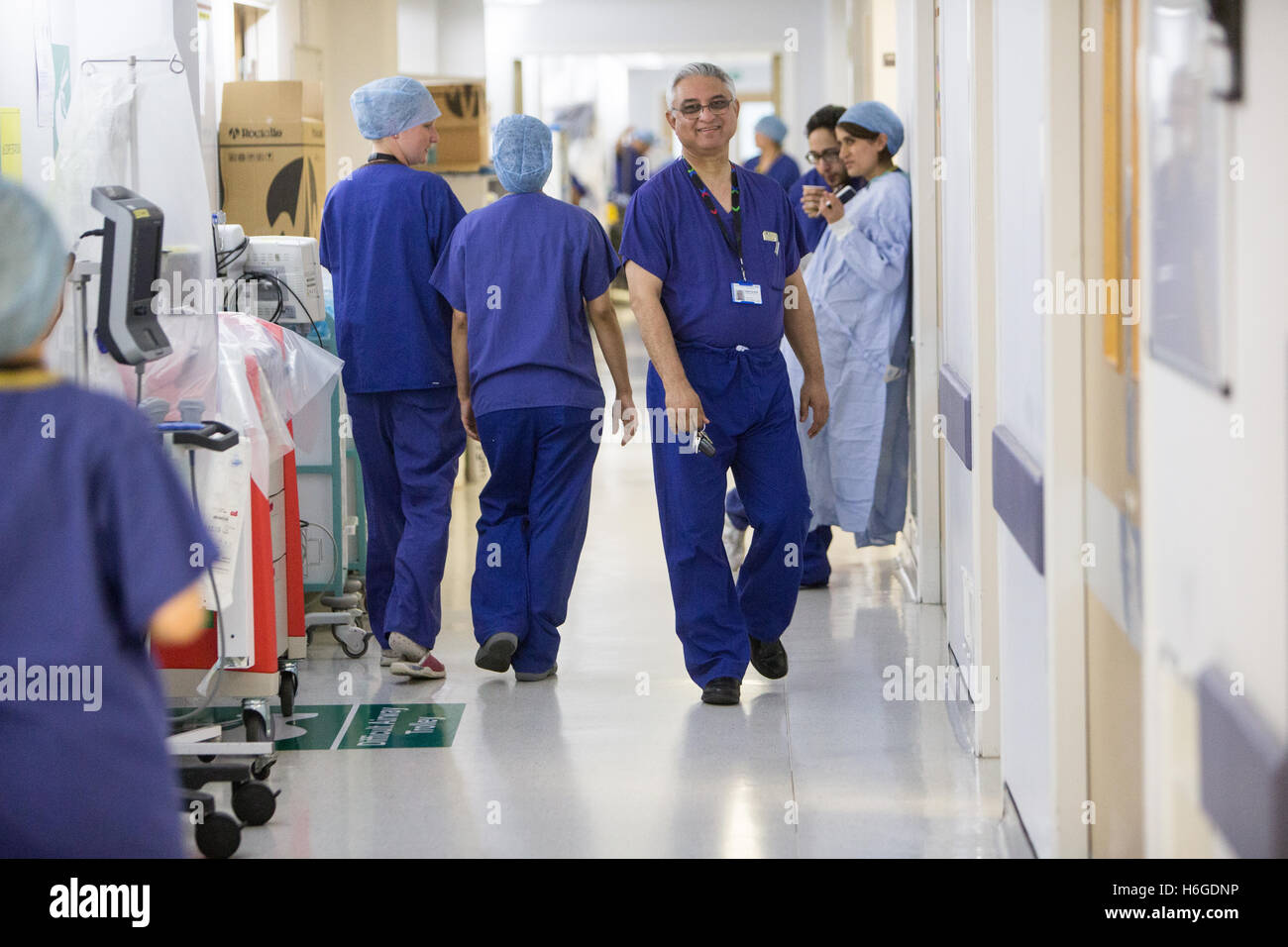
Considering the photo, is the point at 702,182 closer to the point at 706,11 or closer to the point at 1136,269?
the point at 1136,269

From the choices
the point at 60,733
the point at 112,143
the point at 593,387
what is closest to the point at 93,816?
the point at 60,733

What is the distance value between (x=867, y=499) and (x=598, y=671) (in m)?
1.24

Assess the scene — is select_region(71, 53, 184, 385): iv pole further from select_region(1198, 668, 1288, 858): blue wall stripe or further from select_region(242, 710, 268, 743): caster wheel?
select_region(1198, 668, 1288, 858): blue wall stripe

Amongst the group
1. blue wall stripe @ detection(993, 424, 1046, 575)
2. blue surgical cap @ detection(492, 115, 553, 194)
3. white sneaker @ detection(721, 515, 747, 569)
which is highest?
blue surgical cap @ detection(492, 115, 553, 194)

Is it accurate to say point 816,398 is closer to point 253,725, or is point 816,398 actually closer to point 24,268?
point 253,725

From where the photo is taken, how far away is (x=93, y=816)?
1.63 meters

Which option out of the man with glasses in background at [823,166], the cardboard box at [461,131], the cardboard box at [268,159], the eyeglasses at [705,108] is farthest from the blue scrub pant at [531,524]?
the cardboard box at [461,131]

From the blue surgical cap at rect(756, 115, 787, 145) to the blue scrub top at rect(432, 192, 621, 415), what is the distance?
4887 millimetres

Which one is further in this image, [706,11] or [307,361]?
[706,11]

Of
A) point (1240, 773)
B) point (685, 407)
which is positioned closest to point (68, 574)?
point (1240, 773)

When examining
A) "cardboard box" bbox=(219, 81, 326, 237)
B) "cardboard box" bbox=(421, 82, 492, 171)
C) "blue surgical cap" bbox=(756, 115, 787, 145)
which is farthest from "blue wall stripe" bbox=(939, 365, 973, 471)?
"blue surgical cap" bbox=(756, 115, 787, 145)

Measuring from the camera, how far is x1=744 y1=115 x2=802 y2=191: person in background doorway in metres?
8.37

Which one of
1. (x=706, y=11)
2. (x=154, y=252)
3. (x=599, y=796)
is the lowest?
(x=599, y=796)

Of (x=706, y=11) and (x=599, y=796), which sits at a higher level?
(x=706, y=11)
